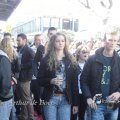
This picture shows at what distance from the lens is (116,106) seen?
416 centimetres

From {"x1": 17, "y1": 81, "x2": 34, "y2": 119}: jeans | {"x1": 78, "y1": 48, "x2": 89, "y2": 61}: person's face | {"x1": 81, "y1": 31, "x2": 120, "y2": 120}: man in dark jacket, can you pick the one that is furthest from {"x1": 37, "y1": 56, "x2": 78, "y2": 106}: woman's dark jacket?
{"x1": 17, "y1": 81, "x2": 34, "y2": 119}: jeans

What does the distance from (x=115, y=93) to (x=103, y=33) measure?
824mm

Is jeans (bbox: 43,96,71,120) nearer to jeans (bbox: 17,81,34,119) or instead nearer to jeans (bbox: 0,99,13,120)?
jeans (bbox: 0,99,13,120)

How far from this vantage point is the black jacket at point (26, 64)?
22.0ft

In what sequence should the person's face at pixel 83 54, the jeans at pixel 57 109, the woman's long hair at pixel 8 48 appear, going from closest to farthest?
the jeans at pixel 57 109 → the person's face at pixel 83 54 → the woman's long hair at pixel 8 48

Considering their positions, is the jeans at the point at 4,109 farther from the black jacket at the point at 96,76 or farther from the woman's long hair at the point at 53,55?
the black jacket at the point at 96,76

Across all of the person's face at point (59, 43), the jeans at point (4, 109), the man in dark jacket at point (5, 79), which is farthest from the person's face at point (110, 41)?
the jeans at point (4, 109)

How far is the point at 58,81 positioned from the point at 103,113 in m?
0.73

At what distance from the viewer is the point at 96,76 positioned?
4.08 metres

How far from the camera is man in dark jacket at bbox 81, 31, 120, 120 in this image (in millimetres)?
4055

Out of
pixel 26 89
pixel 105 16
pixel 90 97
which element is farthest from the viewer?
pixel 105 16

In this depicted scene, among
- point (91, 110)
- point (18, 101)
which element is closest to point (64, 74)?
point (91, 110)

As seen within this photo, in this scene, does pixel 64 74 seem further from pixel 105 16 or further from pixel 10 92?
pixel 105 16

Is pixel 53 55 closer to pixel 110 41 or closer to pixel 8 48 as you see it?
pixel 110 41
